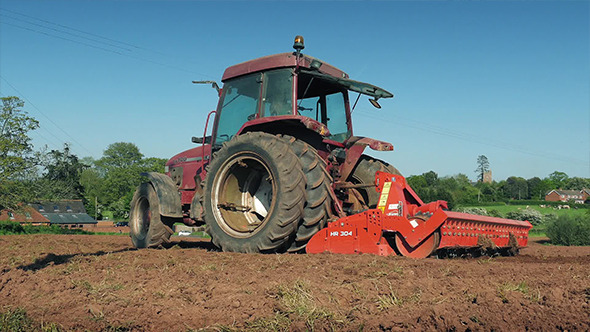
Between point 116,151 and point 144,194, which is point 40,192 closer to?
point 144,194

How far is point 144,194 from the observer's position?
327 inches

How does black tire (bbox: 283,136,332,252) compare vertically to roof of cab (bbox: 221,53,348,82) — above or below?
below

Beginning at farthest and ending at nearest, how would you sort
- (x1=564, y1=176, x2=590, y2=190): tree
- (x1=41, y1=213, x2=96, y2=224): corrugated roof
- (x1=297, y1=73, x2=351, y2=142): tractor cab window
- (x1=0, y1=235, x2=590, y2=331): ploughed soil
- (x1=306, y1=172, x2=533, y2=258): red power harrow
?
(x1=564, y1=176, x2=590, y2=190): tree
(x1=41, y1=213, x2=96, y2=224): corrugated roof
(x1=297, y1=73, x2=351, y2=142): tractor cab window
(x1=306, y1=172, x2=533, y2=258): red power harrow
(x1=0, y1=235, x2=590, y2=331): ploughed soil

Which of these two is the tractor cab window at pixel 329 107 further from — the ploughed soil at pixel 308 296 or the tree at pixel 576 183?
the tree at pixel 576 183

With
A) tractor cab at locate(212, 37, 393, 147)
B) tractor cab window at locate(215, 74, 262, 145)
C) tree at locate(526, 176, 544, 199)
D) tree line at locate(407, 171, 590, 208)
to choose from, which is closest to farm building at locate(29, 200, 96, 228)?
tree line at locate(407, 171, 590, 208)

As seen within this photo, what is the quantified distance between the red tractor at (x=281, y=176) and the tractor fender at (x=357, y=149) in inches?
0.6

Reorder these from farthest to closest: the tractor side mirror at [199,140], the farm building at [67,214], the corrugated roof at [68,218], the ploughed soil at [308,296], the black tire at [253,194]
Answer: the farm building at [67,214] < the corrugated roof at [68,218] < the tractor side mirror at [199,140] < the black tire at [253,194] < the ploughed soil at [308,296]

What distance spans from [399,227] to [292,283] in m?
2.14

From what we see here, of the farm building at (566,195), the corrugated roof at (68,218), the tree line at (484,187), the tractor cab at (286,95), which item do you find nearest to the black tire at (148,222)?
the tractor cab at (286,95)

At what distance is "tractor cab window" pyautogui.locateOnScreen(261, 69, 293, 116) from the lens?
6484 mm

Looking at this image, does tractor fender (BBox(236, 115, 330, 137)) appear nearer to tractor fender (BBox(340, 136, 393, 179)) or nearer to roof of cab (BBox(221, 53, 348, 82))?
tractor fender (BBox(340, 136, 393, 179))

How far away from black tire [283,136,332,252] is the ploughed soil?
2.67 feet

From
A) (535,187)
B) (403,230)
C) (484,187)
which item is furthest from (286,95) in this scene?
(535,187)

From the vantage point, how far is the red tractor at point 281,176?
5.61 metres
